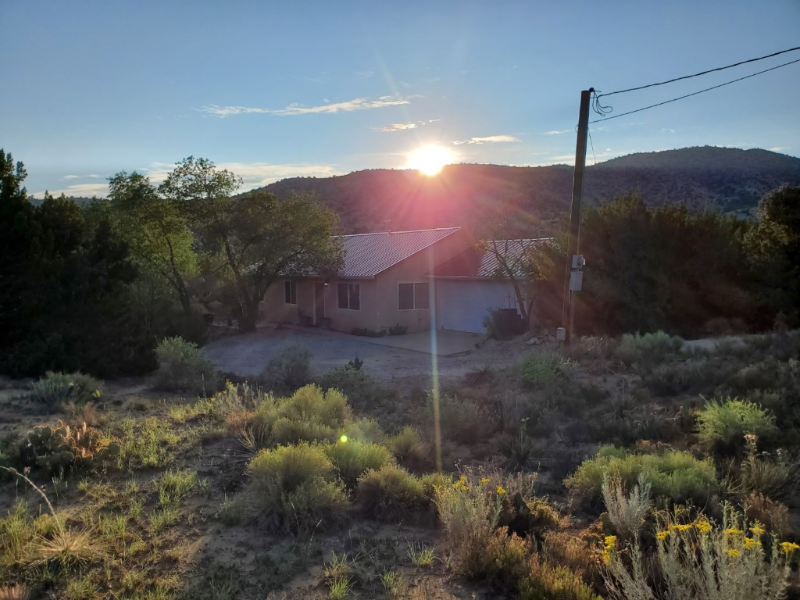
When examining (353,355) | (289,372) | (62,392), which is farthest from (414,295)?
(62,392)

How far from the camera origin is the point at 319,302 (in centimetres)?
2806

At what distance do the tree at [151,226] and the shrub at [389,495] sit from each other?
64.7 ft

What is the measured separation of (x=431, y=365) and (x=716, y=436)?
10123 mm

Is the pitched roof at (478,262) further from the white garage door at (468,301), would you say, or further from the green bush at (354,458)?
the green bush at (354,458)

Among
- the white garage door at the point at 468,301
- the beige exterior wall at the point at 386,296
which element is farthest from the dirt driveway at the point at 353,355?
the white garage door at the point at 468,301

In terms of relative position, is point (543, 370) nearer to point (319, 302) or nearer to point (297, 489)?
point (297, 489)

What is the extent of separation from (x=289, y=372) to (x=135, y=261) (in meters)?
13.9

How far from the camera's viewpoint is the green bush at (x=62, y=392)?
9.83 metres

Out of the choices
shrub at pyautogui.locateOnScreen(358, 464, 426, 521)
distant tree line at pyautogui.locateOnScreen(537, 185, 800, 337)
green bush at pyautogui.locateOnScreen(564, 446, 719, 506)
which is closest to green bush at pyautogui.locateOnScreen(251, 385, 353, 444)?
shrub at pyautogui.locateOnScreen(358, 464, 426, 521)

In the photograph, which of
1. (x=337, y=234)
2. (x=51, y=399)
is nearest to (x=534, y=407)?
(x=51, y=399)

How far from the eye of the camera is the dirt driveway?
15541 millimetres

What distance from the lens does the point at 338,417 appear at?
27.9 ft

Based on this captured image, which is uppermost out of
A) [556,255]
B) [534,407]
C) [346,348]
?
[556,255]

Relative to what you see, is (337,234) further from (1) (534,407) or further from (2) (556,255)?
(1) (534,407)
